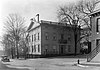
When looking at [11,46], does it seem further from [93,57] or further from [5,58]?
[93,57]

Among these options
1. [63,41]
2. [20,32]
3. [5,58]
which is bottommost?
[5,58]

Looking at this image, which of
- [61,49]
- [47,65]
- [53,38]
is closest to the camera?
[47,65]

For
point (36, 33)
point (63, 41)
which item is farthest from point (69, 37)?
point (36, 33)

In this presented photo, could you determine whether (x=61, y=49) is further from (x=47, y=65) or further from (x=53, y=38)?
(x=47, y=65)

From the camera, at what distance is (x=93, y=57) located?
1941 cm

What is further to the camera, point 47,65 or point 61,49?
point 61,49

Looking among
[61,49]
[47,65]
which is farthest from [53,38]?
[47,65]

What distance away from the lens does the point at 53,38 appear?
41.8m

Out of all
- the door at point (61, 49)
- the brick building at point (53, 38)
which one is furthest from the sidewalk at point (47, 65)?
the door at point (61, 49)

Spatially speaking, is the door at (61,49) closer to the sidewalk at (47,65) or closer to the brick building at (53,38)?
the brick building at (53,38)

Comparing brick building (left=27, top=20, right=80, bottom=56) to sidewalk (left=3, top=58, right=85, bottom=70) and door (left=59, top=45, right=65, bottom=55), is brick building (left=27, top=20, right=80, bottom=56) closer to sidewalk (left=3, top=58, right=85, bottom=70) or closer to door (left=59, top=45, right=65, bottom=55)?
door (left=59, top=45, right=65, bottom=55)

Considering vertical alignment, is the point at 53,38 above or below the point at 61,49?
above

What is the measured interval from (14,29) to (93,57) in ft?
103

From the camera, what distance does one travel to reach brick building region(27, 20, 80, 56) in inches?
1572
